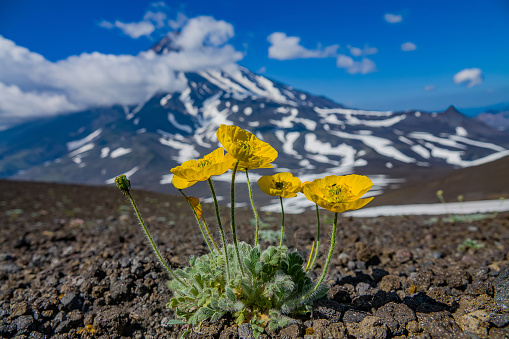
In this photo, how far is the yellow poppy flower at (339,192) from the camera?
143 centimetres

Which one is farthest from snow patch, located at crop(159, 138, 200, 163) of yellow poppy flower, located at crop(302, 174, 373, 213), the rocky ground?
yellow poppy flower, located at crop(302, 174, 373, 213)

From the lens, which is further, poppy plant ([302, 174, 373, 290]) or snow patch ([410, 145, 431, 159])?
snow patch ([410, 145, 431, 159])

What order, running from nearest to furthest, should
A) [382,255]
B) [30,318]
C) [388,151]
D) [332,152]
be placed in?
[30,318] → [382,255] → [388,151] → [332,152]

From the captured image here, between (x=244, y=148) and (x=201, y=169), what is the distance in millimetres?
224

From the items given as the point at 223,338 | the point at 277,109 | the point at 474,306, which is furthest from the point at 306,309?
the point at 277,109

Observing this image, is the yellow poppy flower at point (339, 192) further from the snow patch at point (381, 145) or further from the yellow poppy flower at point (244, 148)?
the snow patch at point (381, 145)

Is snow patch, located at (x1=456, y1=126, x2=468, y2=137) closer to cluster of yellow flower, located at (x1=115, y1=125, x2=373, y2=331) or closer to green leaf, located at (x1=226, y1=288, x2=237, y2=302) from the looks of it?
cluster of yellow flower, located at (x1=115, y1=125, x2=373, y2=331)

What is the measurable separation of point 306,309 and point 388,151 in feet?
349

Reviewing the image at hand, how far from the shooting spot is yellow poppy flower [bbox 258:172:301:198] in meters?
1.76

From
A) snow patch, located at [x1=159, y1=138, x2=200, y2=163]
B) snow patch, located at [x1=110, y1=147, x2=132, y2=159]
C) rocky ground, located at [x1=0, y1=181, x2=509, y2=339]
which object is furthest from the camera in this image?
snow patch, located at [x1=110, y1=147, x2=132, y2=159]

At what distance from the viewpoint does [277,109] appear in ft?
488

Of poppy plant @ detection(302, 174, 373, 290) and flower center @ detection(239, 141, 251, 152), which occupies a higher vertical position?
flower center @ detection(239, 141, 251, 152)

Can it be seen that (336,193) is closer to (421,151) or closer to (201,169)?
(201,169)

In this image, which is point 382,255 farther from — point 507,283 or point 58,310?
point 58,310
